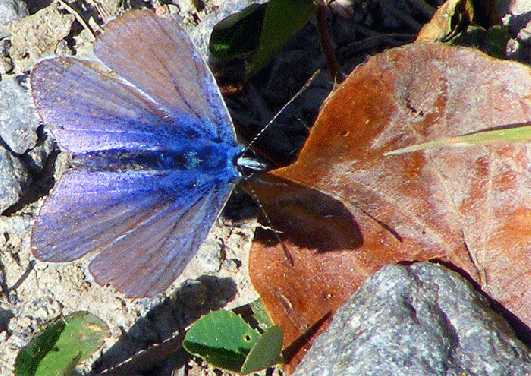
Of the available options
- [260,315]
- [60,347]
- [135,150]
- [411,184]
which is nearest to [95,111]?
[135,150]

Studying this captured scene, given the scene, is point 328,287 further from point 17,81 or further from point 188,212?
point 17,81

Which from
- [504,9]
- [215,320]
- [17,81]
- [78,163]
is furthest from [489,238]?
[17,81]

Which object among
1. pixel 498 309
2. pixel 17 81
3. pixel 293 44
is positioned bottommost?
pixel 498 309

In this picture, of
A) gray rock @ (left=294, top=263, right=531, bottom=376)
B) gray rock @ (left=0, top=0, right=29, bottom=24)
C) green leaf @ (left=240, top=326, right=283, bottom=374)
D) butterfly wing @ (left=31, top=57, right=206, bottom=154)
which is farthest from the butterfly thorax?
gray rock @ (left=0, top=0, right=29, bottom=24)

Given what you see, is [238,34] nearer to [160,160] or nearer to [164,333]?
[160,160]

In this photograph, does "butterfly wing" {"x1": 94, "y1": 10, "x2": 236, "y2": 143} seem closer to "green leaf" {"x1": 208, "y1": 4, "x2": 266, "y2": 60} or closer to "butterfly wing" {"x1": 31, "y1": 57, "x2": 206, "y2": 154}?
"butterfly wing" {"x1": 31, "y1": 57, "x2": 206, "y2": 154}

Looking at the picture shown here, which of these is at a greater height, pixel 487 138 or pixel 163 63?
pixel 163 63
